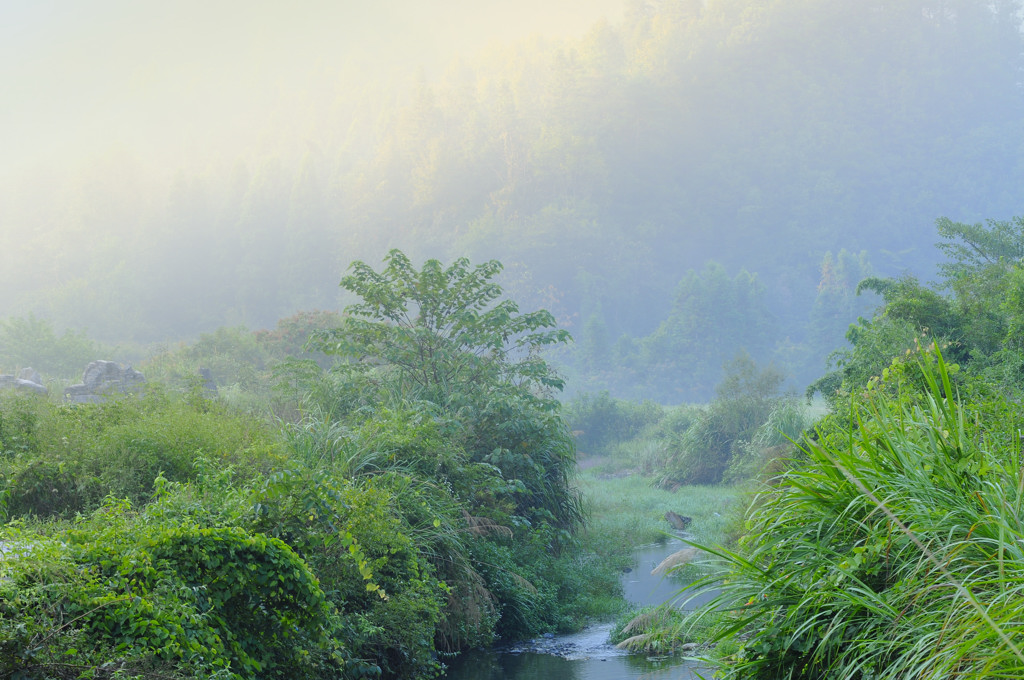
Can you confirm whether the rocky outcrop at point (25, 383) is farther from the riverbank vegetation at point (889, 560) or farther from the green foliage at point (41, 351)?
the green foliage at point (41, 351)

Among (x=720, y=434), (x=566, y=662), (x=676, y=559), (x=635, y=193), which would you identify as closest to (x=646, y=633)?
(x=566, y=662)

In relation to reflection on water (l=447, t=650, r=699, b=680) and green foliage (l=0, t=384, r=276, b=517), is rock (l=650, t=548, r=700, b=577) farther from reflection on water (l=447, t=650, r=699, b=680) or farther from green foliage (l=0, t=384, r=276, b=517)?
green foliage (l=0, t=384, r=276, b=517)

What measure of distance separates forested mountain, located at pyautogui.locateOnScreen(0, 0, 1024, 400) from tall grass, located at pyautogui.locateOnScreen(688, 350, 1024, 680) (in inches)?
2543

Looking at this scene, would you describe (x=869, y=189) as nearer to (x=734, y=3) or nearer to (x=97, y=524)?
(x=734, y=3)

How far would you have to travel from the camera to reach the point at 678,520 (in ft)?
70.6

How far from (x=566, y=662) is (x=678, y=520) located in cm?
1157

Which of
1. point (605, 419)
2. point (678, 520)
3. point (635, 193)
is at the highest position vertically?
point (635, 193)

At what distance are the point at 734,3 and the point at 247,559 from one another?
124860 millimetres

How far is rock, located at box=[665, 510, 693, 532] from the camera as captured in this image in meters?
21.3

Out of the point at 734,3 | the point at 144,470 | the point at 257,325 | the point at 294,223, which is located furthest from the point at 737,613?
the point at 734,3

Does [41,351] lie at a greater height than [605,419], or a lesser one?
greater

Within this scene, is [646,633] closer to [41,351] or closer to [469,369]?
[469,369]

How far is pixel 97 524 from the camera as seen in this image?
581 cm

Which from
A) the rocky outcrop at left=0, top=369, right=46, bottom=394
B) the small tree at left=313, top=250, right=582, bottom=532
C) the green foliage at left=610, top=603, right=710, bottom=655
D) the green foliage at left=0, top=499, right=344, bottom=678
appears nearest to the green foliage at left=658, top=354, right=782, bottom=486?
the small tree at left=313, top=250, right=582, bottom=532
